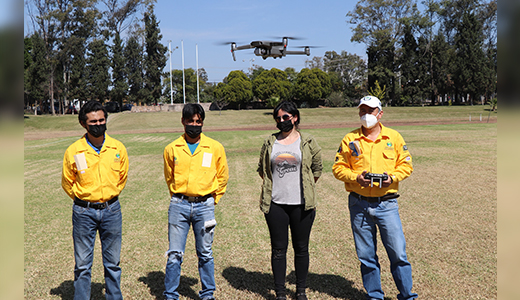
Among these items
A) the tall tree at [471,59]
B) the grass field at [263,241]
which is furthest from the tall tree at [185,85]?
the grass field at [263,241]

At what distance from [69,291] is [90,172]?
5.81ft

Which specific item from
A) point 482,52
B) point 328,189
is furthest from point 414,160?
point 482,52

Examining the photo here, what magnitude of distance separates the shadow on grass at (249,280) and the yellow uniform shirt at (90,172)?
1.89 meters

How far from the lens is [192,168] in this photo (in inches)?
163

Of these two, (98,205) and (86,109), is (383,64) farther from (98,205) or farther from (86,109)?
(98,205)

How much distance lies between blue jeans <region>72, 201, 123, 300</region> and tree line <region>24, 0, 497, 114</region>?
5504 cm

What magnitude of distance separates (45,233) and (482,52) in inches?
2739

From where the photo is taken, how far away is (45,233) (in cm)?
692

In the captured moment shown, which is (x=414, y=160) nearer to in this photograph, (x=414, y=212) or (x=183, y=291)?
(x=414, y=212)

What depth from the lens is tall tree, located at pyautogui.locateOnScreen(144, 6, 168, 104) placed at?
70125mm

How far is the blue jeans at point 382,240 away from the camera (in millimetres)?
3895

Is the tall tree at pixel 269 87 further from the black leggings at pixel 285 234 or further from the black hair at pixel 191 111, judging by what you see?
the black leggings at pixel 285 234

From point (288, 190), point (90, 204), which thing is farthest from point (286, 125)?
point (90, 204)

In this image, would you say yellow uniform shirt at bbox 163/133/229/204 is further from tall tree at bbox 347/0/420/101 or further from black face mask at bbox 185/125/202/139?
tall tree at bbox 347/0/420/101
